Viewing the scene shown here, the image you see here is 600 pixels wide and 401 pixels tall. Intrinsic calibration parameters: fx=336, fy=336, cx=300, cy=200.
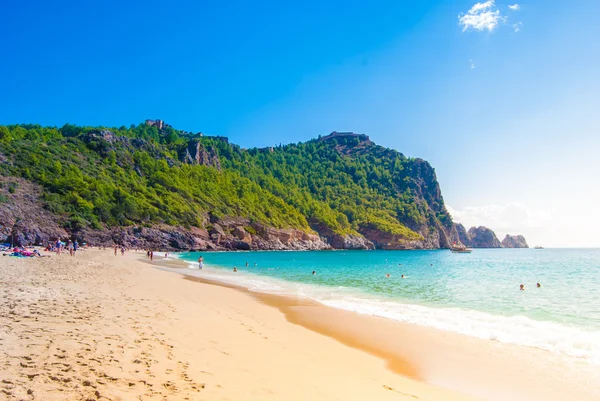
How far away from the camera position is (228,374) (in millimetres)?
6773

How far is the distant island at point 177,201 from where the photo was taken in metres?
74.7

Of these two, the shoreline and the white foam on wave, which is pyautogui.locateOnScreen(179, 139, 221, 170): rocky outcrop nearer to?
the white foam on wave

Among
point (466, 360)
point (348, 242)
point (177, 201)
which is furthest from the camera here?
point (348, 242)

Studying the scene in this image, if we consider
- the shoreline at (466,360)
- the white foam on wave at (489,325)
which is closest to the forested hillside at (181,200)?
the white foam on wave at (489,325)

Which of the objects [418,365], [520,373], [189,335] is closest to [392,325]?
[418,365]

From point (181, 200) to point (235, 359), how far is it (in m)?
105

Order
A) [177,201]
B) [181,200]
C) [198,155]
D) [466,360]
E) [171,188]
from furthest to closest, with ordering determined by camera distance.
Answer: [198,155] → [171,188] → [181,200] → [177,201] → [466,360]

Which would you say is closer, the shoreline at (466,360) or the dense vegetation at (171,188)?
the shoreline at (466,360)

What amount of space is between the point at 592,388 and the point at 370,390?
5.19m

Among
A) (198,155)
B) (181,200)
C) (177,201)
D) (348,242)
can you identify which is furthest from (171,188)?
(348,242)

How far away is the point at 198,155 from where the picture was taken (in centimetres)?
14625

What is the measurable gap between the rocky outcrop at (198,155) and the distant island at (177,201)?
1.97 feet

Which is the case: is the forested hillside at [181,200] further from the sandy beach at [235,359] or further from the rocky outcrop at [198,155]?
the sandy beach at [235,359]

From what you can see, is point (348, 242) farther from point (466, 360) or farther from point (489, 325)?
point (466, 360)
